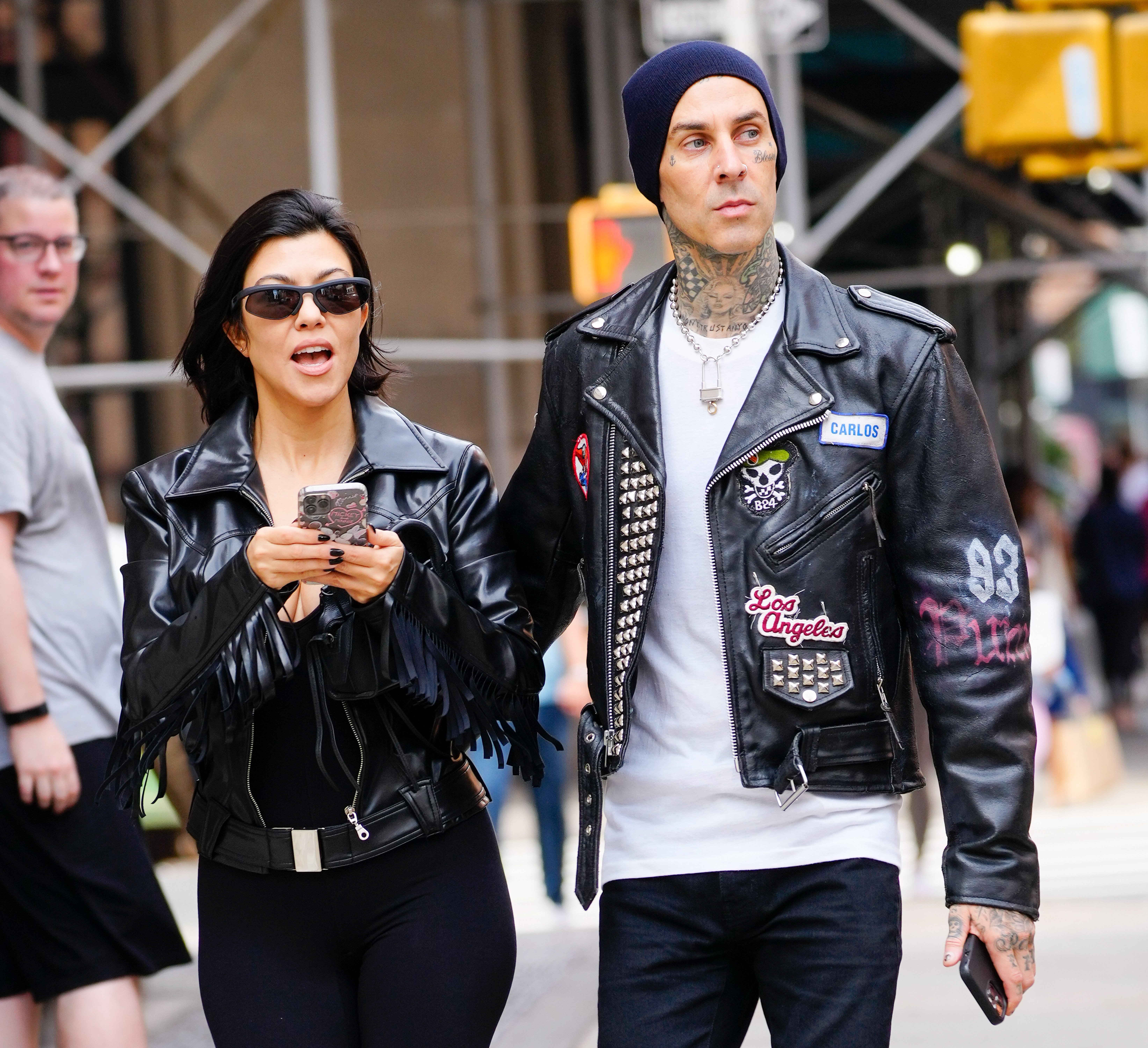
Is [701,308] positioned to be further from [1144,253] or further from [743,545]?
[1144,253]

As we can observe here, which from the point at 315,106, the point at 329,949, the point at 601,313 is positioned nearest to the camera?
the point at 329,949

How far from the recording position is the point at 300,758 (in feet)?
9.52

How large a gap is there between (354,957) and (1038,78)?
651 cm

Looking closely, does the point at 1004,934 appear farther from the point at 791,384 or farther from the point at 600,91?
the point at 600,91

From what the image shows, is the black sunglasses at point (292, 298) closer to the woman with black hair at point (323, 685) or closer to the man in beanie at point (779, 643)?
the woman with black hair at point (323, 685)

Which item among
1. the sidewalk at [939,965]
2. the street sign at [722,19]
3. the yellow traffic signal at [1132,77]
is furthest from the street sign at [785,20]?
the sidewalk at [939,965]

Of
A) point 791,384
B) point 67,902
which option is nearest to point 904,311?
point 791,384

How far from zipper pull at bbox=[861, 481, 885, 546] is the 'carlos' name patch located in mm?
61

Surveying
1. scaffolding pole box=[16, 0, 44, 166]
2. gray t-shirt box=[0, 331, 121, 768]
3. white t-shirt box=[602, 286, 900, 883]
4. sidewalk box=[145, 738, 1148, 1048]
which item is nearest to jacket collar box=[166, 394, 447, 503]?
white t-shirt box=[602, 286, 900, 883]

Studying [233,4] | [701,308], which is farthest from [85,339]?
[701,308]

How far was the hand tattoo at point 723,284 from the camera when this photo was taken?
2963 millimetres

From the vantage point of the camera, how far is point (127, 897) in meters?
3.77

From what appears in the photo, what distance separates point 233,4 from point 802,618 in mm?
12150

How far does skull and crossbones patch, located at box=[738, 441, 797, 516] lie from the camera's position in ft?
9.30
